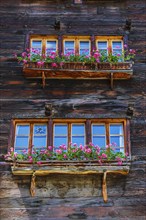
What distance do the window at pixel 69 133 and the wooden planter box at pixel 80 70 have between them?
63.0 inches

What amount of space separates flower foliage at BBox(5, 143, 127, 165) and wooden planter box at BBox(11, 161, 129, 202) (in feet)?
0.44

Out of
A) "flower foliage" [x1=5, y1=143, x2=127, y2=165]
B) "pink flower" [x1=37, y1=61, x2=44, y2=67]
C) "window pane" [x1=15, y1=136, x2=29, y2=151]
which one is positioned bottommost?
"flower foliage" [x1=5, y1=143, x2=127, y2=165]

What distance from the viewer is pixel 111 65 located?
50.8ft

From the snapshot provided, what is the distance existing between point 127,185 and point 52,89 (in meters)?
4.18

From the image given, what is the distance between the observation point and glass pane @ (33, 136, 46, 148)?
1437 cm

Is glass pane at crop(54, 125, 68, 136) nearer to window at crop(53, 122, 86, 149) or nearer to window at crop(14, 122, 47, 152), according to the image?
window at crop(53, 122, 86, 149)

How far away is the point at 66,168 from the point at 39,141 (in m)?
1.57

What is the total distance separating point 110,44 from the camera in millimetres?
16750

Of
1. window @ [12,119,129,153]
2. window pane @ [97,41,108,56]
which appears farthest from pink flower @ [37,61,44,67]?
window pane @ [97,41,108,56]

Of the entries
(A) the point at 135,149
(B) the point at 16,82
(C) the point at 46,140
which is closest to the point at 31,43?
(B) the point at 16,82

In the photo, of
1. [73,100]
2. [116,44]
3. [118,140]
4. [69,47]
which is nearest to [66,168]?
[118,140]

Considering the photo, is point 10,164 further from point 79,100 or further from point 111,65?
point 111,65

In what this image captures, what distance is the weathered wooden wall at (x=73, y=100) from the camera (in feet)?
43.8

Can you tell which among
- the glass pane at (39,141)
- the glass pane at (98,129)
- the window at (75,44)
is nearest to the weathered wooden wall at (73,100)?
the window at (75,44)
